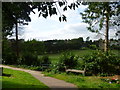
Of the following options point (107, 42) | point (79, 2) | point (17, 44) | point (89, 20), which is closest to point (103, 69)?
point (107, 42)

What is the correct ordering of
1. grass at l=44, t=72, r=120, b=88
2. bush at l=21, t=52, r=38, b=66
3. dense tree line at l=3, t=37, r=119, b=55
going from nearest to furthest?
grass at l=44, t=72, r=120, b=88, bush at l=21, t=52, r=38, b=66, dense tree line at l=3, t=37, r=119, b=55

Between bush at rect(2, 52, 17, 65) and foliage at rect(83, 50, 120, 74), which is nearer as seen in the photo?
foliage at rect(83, 50, 120, 74)

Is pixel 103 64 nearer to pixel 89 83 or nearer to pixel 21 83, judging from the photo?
pixel 89 83

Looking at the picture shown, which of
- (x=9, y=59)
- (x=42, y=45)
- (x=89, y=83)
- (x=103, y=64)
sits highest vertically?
(x=42, y=45)

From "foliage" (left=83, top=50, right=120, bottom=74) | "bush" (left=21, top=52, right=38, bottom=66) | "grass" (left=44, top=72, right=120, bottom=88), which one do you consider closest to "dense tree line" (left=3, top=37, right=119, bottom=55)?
"bush" (left=21, top=52, right=38, bottom=66)

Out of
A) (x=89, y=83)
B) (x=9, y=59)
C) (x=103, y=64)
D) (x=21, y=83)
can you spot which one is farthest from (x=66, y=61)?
(x=9, y=59)

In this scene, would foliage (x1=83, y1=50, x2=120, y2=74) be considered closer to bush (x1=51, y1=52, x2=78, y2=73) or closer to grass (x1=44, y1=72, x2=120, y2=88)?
bush (x1=51, y1=52, x2=78, y2=73)

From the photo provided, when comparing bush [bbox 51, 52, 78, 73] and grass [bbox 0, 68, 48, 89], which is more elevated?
bush [bbox 51, 52, 78, 73]

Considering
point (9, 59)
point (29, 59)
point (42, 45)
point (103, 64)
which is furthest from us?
point (42, 45)

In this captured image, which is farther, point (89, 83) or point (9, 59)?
point (9, 59)

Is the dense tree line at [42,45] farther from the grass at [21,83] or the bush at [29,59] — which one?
the grass at [21,83]

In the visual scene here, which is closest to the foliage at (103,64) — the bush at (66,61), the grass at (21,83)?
the bush at (66,61)

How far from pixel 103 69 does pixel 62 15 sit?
13429 mm

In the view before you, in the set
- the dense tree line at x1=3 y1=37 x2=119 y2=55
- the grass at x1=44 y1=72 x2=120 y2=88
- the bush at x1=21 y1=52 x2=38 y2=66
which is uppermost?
the dense tree line at x1=3 y1=37 x2=119 y2=55
